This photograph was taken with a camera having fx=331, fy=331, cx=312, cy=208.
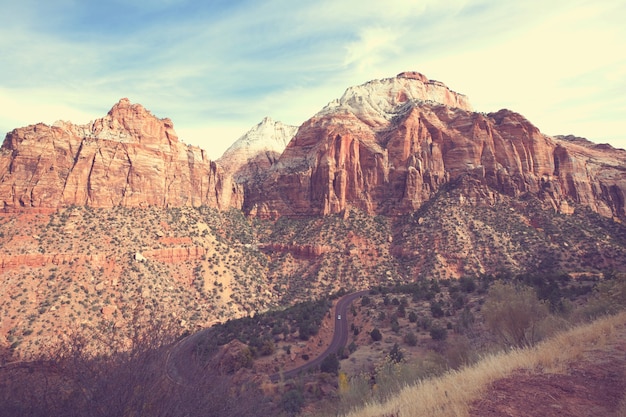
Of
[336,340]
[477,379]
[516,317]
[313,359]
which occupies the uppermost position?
[477,379]

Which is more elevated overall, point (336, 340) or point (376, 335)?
point (376, 335)

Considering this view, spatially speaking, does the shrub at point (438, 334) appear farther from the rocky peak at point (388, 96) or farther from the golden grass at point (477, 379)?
the rocky peak at point (388, 96)

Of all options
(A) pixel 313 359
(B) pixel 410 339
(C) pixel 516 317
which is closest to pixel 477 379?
(C) pixel 516 317

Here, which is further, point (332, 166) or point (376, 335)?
point (332, 166)

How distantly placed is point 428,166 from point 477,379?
76.9 meters

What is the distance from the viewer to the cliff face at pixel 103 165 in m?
52.1

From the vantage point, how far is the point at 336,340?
36500mm

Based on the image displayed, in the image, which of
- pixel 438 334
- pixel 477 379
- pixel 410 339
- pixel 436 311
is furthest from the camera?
pixel 436 311

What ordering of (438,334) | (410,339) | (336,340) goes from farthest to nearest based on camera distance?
(336,340), (410,339), (438,334)

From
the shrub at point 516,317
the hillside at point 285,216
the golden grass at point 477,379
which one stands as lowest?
the shrub at point 516,317

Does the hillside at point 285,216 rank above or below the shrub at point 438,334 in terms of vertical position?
above

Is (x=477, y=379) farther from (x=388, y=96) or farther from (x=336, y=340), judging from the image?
(x=388, y=96)

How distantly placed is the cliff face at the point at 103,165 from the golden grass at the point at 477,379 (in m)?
61.3

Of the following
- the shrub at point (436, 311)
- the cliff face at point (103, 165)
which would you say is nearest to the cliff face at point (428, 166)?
the cliff face at point (103, 165)
